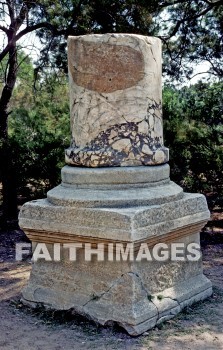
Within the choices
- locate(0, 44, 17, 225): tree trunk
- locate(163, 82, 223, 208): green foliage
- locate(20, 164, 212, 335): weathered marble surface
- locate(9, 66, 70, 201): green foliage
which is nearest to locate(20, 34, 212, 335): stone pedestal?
locate(20, 164, 212, 335): weathered marble surface

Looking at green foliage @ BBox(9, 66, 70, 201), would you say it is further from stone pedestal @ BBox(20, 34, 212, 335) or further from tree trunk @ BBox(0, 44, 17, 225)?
stone pedestal @ BBox(20, 34, 212, 335)

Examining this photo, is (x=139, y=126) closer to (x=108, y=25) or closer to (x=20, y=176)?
(x=108, y=25)

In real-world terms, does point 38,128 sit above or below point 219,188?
above

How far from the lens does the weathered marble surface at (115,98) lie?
4.05m

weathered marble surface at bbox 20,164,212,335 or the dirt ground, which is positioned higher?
weathered marble surface at bbox 20,164,212,335

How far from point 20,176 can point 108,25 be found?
227 centimetres

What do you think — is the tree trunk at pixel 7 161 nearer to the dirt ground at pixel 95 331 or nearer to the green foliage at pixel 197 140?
the green foliage at pixel 197 140

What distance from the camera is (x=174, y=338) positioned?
12.1 ft

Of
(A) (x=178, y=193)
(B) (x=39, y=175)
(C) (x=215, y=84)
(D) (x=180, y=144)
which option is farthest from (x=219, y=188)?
(A) (x=178, y=193)

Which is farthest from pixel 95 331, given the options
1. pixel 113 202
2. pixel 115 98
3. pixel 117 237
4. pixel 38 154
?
pixel 38 154

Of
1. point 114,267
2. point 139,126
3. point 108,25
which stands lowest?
point 114,267

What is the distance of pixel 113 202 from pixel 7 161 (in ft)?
12.9

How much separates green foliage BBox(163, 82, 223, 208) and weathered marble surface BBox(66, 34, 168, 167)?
9.58ft

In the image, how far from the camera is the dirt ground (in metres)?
3.57
